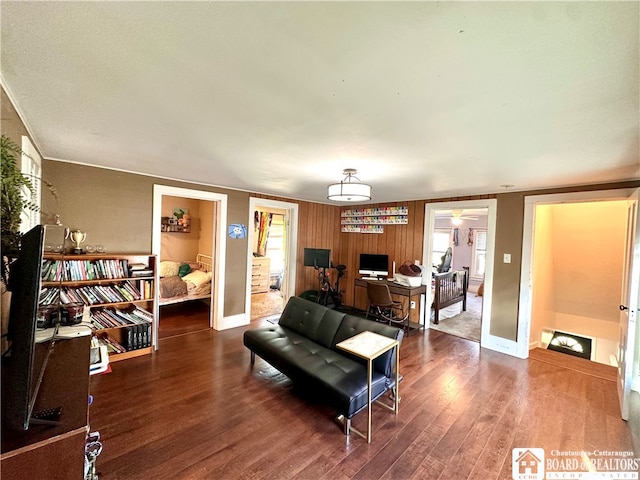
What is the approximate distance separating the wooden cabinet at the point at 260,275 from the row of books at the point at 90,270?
3.43 meters

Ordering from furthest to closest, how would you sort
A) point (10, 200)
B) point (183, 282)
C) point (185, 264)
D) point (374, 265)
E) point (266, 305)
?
point (266, 305) < point (185, 264) < point (374, 265) < point (183, 282) < point (10, 200)

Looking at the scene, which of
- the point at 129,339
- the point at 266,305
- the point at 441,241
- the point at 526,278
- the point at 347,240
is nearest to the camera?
the point at 129,339

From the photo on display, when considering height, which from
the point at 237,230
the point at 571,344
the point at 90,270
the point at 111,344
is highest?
the point at 237,230

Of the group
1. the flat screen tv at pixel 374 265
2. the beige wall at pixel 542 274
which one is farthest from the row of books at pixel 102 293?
the beige wall at pixel 542 274

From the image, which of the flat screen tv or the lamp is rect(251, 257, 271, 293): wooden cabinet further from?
the lamp

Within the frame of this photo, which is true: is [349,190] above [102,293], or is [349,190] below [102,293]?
above

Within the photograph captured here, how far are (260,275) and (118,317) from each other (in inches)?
148

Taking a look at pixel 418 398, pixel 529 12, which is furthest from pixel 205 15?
pixel 418 398

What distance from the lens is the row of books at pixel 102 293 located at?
2651 millimetres

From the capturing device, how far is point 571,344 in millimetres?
4316

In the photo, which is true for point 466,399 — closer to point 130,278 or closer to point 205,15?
point 205,15

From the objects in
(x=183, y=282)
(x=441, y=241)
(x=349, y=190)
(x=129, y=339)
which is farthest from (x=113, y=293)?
(x=441, y=241)

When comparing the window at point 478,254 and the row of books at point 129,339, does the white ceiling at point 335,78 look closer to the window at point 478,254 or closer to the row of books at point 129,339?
the row of books at point 129,339

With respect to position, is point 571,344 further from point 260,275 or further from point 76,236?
point 76,236
